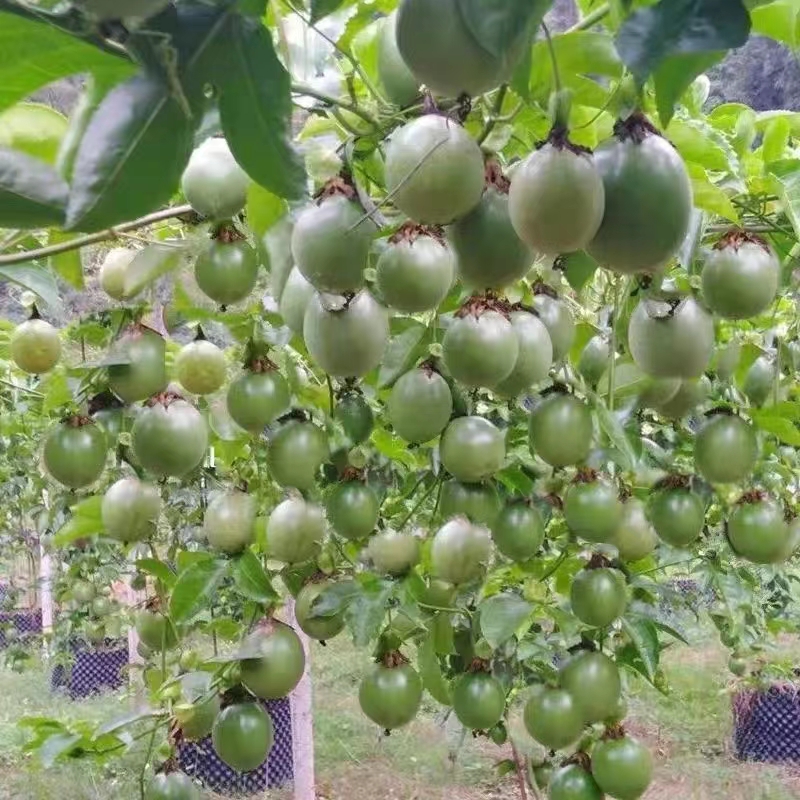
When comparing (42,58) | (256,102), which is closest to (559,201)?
(256,102)

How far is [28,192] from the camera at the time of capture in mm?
651

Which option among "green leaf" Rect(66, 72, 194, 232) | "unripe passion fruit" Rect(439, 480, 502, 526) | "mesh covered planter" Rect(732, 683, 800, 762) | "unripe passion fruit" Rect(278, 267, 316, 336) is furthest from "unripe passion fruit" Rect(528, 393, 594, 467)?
"mesh covered planter" Rect(732, 683, 800, 762)

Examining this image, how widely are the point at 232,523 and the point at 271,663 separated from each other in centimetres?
21

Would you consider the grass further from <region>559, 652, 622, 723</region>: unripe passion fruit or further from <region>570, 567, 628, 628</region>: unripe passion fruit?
<region>570, 567, 628, 628</region>: unripe passion fruit

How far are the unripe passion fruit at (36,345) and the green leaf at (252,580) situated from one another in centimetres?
41

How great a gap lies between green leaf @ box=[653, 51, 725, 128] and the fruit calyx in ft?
1.63

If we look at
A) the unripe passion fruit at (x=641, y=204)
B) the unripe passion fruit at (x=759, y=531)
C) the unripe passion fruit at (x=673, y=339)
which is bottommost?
the unripe passion fruit at (x=759, y=531)

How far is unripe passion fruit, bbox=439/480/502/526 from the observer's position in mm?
1458

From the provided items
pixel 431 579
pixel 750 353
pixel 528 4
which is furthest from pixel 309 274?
pixel 750 353

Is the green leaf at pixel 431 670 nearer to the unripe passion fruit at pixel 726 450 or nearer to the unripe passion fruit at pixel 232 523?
the unripe passion fruit at pixel 232 523

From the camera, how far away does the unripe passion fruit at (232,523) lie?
1.46 m

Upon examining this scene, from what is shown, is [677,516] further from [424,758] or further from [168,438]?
[424,758]

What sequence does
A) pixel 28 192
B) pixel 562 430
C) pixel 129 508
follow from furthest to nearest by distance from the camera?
1. pixel 129 508
2. pixel 562 430
3. pixel 28 192

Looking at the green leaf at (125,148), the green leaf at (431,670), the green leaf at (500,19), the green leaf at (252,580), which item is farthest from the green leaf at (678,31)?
the green leaf at (431,670)
